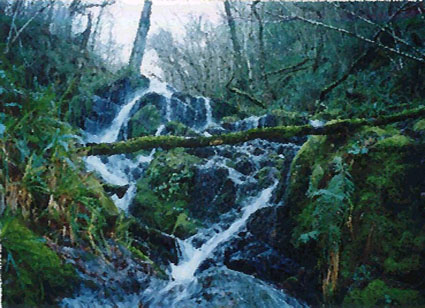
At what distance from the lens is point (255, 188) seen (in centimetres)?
535

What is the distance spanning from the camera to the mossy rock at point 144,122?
7.60 m

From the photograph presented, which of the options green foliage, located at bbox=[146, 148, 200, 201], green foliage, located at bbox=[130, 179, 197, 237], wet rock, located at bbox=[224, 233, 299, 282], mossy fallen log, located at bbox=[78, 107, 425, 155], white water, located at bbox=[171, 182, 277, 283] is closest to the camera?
mossy fallen log, located at bbox=[78, 107, 425, 155]

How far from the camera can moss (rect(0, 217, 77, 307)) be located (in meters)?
1.77

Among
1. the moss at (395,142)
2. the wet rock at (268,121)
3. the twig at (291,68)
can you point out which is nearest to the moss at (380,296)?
the moss at (395,142)

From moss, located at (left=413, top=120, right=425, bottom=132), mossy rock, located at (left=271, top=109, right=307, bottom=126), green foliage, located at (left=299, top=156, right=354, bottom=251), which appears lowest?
green foliage, located at (left=299, top=156, right=354, bottom=251)

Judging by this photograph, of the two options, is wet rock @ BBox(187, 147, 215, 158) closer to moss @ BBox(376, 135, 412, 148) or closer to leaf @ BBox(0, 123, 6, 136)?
moss @ BBox(376, 135, 412, 148)

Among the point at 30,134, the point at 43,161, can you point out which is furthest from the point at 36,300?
the point at 30,134

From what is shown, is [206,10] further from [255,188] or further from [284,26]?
[255,188]

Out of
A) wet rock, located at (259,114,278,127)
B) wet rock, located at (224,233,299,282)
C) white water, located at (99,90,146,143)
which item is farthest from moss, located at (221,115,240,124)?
wet rock, located at (224,233,299,282)

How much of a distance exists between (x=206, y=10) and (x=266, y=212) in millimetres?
6484

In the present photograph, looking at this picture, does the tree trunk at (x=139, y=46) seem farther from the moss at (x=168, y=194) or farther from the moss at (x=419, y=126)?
the moss at (x=419, y=126)

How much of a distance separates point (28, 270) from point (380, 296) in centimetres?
227

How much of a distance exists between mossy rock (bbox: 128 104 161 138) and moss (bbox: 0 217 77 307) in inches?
222

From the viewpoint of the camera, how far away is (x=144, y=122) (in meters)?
7.82
